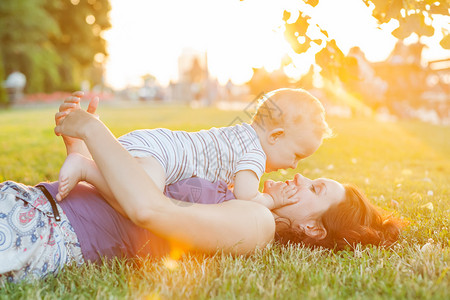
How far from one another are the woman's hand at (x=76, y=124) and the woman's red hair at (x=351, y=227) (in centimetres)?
132

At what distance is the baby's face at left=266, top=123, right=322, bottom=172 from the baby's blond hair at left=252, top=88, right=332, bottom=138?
4 centimetres

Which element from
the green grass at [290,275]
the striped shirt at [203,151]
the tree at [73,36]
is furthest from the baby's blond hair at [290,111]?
the tree at [73,36]

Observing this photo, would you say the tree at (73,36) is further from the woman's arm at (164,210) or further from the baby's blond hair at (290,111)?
the woman's arm at (164,210)

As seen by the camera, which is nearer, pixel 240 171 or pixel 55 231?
pixel 55 231

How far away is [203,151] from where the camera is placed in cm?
259

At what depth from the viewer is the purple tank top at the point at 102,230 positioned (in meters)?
2.27

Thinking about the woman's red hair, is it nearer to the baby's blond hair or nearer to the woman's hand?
the baby's blond hair

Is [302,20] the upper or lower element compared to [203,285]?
upper

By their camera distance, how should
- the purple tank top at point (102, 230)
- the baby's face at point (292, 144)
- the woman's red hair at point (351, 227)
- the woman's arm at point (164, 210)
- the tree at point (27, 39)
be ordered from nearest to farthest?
1. the woman's arm at point (164, 210)
2. the purple tank top at point (102, 230)
3. the woman's red hair at point (351, 227)
4. the baby's face at point (292, 144)
5. the tree at point (27, 39)

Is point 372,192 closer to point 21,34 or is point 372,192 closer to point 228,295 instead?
point 228,295

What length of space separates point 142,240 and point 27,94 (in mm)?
24059

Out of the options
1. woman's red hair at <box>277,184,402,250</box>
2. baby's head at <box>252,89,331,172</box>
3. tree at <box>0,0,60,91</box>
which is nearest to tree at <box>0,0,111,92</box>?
tree at <box>0,0,60,91</box>

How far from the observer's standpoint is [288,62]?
3391 mm

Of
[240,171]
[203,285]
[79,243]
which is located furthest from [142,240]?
[240,171]
